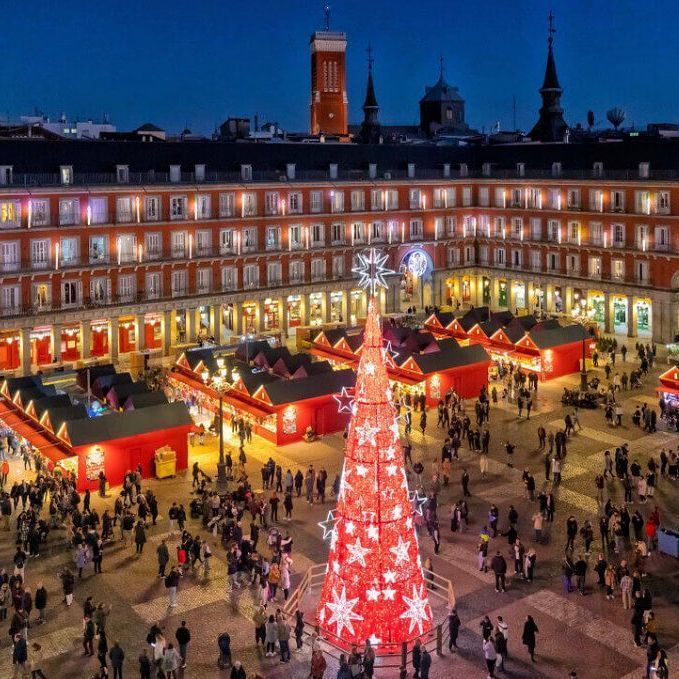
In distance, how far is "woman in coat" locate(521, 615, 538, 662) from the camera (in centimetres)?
2220

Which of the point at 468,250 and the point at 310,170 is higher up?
the point at 310,170

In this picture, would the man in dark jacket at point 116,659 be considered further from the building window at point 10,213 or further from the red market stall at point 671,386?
the building window at point 10,213

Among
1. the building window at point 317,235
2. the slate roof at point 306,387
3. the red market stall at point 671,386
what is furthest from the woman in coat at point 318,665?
the building window at point 317,235

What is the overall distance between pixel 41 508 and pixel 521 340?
3057cm

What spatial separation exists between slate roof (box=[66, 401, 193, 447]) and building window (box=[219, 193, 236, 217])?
90.6 feet

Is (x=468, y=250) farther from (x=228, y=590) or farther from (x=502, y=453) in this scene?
(x=228, y=590)

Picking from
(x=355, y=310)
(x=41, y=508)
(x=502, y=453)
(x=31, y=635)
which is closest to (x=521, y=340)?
(x=502, y=453)

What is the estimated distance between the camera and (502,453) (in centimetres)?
3916

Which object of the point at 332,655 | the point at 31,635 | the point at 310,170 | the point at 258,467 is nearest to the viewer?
the point at 332,655

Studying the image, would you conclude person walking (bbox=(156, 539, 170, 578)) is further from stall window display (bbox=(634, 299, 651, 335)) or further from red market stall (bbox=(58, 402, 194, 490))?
stall window display (bbox=(634, 299, 651, 335))

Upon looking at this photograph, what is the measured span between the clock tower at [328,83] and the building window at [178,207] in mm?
50487

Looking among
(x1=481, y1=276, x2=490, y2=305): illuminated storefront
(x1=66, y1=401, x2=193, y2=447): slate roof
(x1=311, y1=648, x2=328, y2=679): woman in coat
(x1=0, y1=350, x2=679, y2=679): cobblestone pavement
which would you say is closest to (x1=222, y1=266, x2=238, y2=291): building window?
(x1=481, y1=276, x2=490, y2=305): illuminated storefront

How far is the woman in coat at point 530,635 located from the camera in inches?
874

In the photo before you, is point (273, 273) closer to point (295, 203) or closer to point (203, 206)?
point (295, 203)
